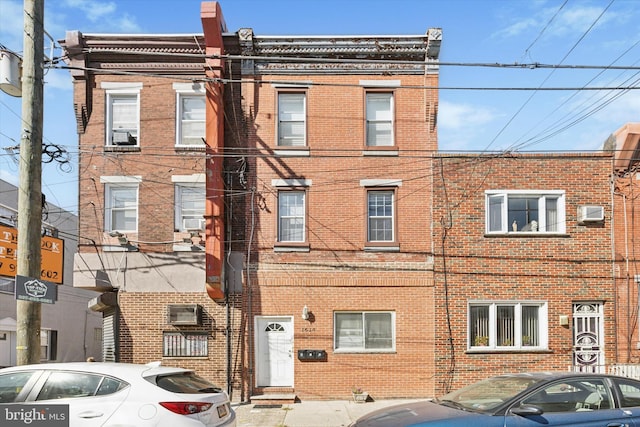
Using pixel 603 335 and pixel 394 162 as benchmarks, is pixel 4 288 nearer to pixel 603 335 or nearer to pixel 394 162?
pixel 394 162

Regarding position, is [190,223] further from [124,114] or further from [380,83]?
[380,83]

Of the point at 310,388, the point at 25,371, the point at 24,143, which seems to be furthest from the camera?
the point at 310,388

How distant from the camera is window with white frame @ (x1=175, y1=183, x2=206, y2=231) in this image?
16062mm

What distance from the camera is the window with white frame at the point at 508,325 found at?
15.7 m

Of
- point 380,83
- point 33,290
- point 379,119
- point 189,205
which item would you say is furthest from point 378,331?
point 33,290

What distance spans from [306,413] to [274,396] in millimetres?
1587

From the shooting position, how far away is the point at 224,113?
1605 cm

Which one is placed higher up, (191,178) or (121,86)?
(121,86)

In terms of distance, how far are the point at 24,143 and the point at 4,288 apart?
54.5 feet

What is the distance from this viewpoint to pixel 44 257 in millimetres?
15969

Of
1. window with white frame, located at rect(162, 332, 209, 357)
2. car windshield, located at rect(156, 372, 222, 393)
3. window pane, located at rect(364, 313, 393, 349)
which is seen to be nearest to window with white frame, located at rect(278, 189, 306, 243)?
window pane, located at rect(364, 313, 393, 349)

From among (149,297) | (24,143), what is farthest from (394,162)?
(24,143)

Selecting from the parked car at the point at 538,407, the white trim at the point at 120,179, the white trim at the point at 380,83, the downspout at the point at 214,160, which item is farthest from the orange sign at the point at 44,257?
the parked car at the point at 538,407

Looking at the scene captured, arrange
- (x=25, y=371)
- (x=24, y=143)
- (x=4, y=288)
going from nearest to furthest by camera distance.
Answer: (x=25, y=371) → (x=24, y=143) → (x=4, y=288)
